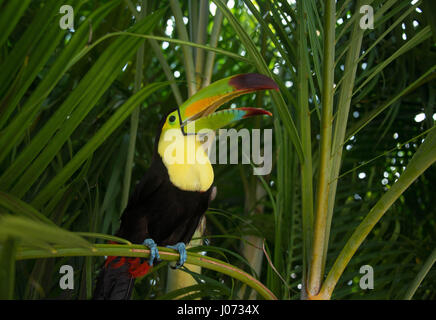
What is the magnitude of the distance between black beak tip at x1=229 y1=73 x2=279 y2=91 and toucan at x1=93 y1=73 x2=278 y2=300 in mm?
117

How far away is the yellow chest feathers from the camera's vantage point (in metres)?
1.27

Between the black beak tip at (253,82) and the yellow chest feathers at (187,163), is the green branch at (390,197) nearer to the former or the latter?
the black beak tip at (253,82)

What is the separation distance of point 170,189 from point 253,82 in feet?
1.35

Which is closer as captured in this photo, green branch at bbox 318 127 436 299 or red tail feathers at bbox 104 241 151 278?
green branch at bbox 318 127 436 299

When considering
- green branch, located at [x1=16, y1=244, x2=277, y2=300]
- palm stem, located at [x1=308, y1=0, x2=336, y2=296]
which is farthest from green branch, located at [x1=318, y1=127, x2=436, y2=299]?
green branch, located at [x1=16, y1=244, x2=277, y2=300]

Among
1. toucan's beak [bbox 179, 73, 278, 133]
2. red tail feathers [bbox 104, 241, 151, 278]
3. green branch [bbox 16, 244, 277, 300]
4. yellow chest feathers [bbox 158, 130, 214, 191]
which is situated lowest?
red tail feathers [bbox 104, 241, 151, 278]

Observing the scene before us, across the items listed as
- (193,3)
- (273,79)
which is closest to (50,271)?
(273,79)

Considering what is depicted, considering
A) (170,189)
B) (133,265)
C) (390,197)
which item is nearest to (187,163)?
(170,189)

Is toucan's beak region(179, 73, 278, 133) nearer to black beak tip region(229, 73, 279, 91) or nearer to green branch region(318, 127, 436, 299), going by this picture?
black beak tip region(229, 73, 279, 91)

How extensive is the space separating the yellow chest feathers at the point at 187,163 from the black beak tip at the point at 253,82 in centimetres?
24

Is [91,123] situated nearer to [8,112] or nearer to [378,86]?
[8,112]

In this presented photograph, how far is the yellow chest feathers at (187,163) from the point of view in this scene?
4.17ft

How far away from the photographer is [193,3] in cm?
143

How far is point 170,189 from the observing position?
4.24 ft
